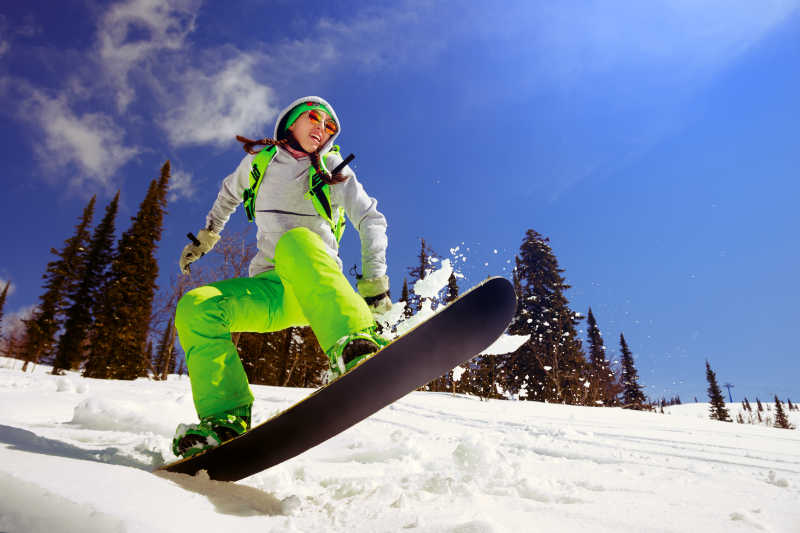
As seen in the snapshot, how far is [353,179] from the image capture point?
2.09 metres

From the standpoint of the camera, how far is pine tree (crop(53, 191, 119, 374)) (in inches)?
890

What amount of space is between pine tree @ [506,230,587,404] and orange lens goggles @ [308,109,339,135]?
1958 centimetres

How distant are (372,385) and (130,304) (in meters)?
23.3

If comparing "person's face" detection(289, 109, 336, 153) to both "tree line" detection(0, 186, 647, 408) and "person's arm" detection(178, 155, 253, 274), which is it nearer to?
"person's arm" detection(178, 155, 253, 274)

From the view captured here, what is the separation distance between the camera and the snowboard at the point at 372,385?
1350 mm

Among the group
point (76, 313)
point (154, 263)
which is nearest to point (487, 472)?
point (154, 263)

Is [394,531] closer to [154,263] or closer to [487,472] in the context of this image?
[487,472]

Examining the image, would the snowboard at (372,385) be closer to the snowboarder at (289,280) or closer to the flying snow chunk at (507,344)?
the snowboarder at (289,280)

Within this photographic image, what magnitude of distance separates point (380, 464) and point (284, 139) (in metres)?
1.85

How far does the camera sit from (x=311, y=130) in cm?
215

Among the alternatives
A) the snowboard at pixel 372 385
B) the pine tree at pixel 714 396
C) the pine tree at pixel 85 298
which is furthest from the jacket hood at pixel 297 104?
the pine tree at pixel 714 396

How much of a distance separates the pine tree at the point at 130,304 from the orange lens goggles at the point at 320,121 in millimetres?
20267

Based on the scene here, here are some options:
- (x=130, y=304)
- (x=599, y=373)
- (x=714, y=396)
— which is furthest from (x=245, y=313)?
(x=714, y=396)

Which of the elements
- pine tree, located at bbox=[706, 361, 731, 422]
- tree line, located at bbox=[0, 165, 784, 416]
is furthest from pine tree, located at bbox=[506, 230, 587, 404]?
pine tree, located at bbox=[706, 361, 731, 422]
